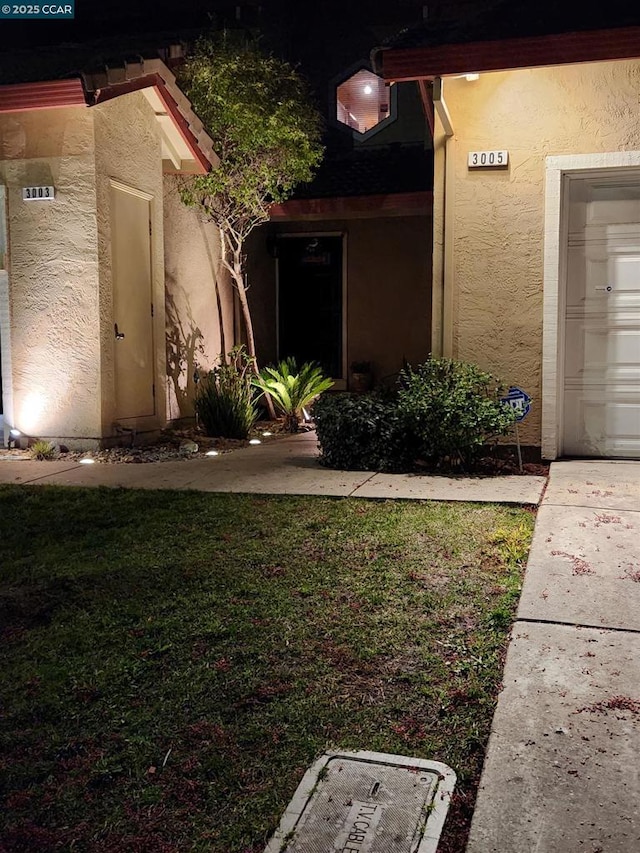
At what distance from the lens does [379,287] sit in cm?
1291

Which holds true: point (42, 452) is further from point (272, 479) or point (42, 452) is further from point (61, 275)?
point (272, 479)

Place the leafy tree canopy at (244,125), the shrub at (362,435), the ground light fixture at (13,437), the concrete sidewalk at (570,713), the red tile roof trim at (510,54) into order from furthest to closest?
the leafy tree canopy at (244,125), the ground light fixture at (13,437), the shrub at (362,435), the red tile roof trim at (510,54), the concrete sidewalk at (570,713)

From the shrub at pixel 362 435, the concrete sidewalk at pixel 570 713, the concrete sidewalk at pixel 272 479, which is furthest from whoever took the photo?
the shrub at pixel 362 435

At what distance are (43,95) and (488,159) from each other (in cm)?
431

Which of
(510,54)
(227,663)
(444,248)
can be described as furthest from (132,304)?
(227,663)

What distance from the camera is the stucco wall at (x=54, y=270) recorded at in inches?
311

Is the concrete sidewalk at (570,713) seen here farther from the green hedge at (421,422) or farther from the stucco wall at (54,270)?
the stucco wall at (54,270)

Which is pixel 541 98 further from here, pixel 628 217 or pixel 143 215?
pixel 143 215

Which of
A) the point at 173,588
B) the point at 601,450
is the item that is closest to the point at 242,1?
the point at 601,450

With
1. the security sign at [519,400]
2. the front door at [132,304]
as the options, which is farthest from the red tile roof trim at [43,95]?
the security sign at [519,400]

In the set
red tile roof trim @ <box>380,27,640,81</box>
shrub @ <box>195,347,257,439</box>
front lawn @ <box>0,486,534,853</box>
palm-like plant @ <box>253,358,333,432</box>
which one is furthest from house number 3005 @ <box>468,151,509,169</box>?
shrub @ <box>195,347,257,439</box>

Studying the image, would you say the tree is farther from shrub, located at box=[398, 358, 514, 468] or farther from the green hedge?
shrub, located at box=[398, 358, 514, 468]

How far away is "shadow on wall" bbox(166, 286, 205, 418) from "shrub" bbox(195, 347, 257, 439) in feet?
1.77

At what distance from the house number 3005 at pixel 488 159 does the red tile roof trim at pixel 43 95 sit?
377 cm
